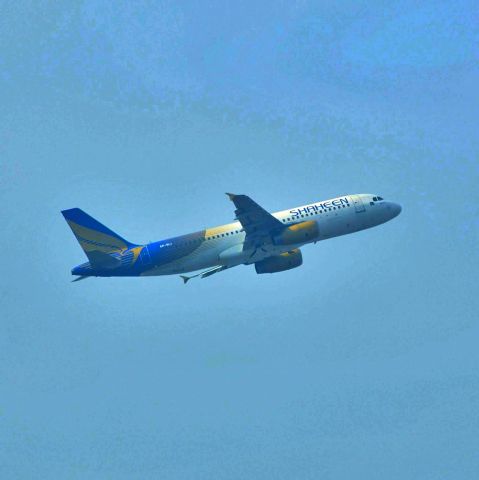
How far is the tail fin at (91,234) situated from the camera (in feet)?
389

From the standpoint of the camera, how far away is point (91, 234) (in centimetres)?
11894

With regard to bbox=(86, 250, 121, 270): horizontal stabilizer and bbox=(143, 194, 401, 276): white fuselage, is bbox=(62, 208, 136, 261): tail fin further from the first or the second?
bbox=(143, 194, 401, 276): white fuselage

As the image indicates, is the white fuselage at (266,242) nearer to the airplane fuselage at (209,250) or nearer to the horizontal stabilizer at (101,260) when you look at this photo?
the airplane fuselage at (209,250)

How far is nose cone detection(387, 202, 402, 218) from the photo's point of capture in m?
127

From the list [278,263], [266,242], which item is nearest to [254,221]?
[266,242]

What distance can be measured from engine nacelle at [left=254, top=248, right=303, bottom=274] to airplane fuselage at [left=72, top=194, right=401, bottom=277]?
990 mm

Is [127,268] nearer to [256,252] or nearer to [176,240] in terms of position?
[176,240]

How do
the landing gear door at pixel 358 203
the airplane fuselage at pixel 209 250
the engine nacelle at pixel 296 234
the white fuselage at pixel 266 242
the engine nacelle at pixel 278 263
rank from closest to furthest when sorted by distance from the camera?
the engine nacelle at pixel 296 234 < the airplane fuselage at pixel 209 250 < the white fuselage at pixel 266 242 < the engine nacelle at pixel 278 263 < the landing gear door at pixel 358 203

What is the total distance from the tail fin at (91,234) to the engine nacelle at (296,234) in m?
16.0

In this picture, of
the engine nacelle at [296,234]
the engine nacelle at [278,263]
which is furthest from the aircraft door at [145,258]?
the engine nacelle at [296,234]

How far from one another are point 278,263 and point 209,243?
8.52 meters

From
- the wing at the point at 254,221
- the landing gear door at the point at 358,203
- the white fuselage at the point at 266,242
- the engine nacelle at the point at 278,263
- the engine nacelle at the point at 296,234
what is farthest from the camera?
the landing gear door at the point at 358,203

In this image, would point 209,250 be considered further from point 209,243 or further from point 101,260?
point 101,260

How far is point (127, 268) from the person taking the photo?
11812 centimetres
